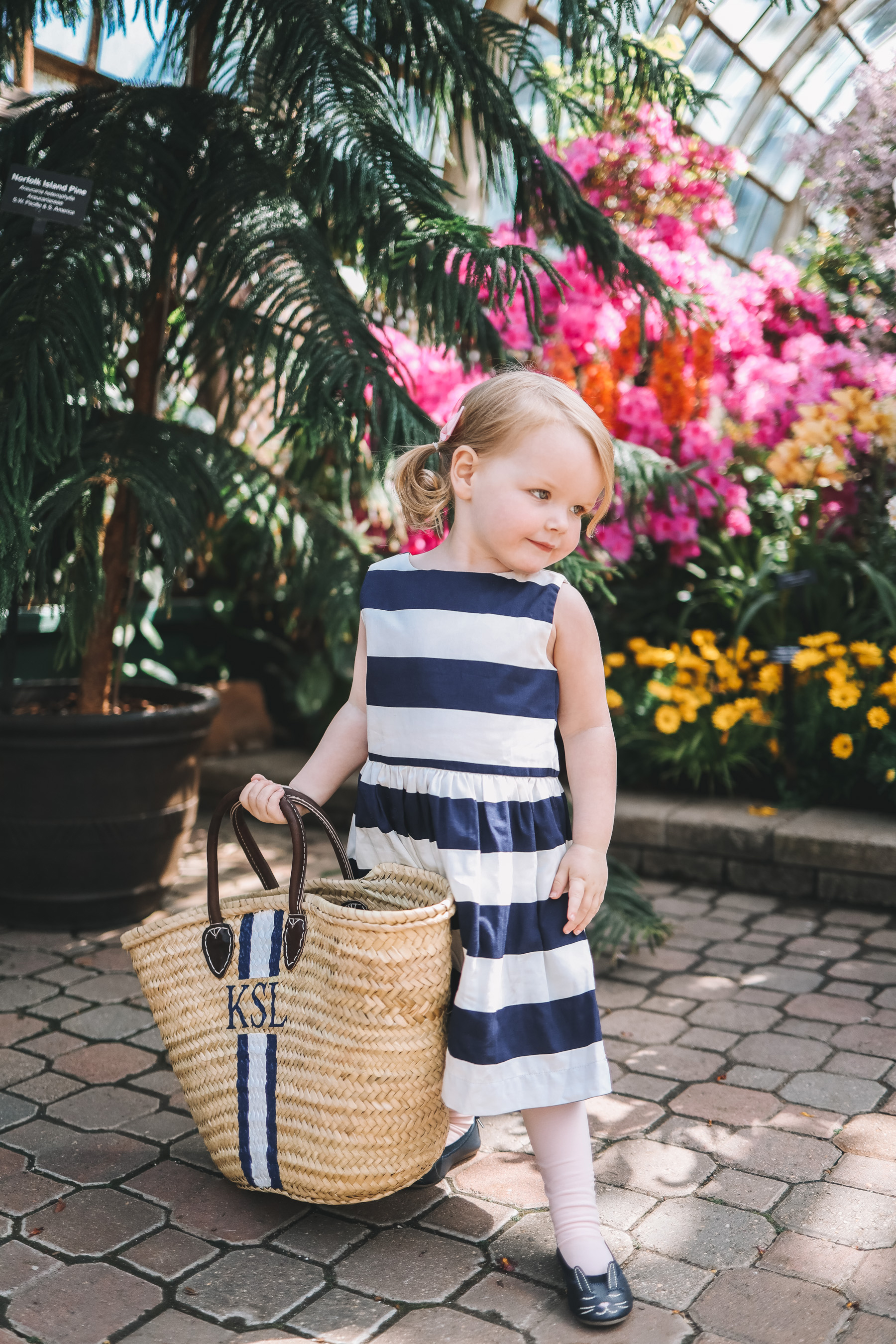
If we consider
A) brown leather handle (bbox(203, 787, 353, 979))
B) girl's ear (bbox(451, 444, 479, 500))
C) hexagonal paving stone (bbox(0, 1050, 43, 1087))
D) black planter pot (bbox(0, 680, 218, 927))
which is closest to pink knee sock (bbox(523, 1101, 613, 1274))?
brown leather handle (bbox(203, 787, 353, 979))

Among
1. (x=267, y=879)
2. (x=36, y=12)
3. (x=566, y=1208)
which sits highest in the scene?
(x=36, y=12)

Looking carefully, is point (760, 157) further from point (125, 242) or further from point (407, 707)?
point (407, 707)

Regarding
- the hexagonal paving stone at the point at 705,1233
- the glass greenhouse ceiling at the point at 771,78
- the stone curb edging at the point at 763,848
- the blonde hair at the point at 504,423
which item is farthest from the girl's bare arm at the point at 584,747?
the glass greenhouse ceiling at the point at 771,78

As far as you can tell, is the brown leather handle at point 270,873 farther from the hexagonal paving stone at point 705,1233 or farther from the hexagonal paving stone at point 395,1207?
the hexagonal paving stone at point 705,1233

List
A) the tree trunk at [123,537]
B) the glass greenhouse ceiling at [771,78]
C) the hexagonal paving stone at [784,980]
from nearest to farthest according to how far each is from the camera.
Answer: the hexagonal paving stone at [784,980] < the tree trunk at [123,537] < the glass greenhouse ceiling at [771,78]

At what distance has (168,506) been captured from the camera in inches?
111

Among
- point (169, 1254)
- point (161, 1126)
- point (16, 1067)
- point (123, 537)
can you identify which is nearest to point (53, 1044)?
point (16, 1067)

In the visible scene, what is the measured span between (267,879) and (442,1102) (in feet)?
1.58

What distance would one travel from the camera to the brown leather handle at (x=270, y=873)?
1735mm

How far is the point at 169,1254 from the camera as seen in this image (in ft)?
5.82

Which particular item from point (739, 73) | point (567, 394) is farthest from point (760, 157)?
point (567, 394)

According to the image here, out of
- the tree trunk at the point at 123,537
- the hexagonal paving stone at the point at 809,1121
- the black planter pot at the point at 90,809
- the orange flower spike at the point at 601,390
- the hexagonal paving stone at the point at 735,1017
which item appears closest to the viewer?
the hexagonal paving stone at the point at 809,1121

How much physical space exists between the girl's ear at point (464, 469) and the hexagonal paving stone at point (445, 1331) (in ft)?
3.93

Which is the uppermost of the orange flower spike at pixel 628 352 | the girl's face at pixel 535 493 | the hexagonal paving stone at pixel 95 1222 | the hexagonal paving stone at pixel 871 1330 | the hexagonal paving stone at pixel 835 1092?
the orange flower spike at pixel 628 352
